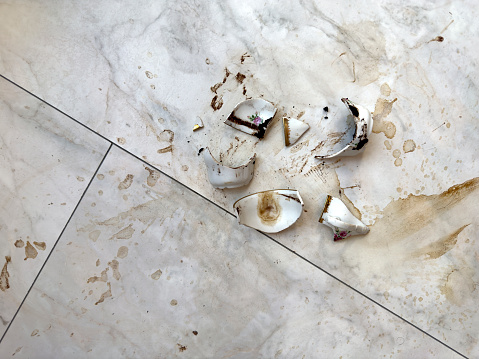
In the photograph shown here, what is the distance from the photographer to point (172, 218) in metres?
0.78

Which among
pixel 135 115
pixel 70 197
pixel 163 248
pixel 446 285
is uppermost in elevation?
pixel 135 115

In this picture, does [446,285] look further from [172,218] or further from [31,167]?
[31,167]

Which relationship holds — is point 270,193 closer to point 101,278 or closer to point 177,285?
point 177,285

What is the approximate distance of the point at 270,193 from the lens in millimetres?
770

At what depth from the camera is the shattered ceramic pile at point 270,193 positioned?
2.46ft

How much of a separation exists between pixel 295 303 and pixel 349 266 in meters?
0.17

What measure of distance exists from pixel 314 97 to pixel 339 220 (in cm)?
32

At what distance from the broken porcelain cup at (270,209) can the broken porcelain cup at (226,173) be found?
1.8 inches

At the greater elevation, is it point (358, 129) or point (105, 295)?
point (358, 129)

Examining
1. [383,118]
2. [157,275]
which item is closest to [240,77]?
[383,118]

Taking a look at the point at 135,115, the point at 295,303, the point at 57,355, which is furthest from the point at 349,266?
the point at 57,355

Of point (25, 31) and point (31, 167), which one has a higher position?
point (25, 31)

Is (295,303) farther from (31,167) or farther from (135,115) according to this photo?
(31,167)

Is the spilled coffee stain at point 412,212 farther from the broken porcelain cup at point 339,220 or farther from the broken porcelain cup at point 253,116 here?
the broken porcelain cup at point 253,116
